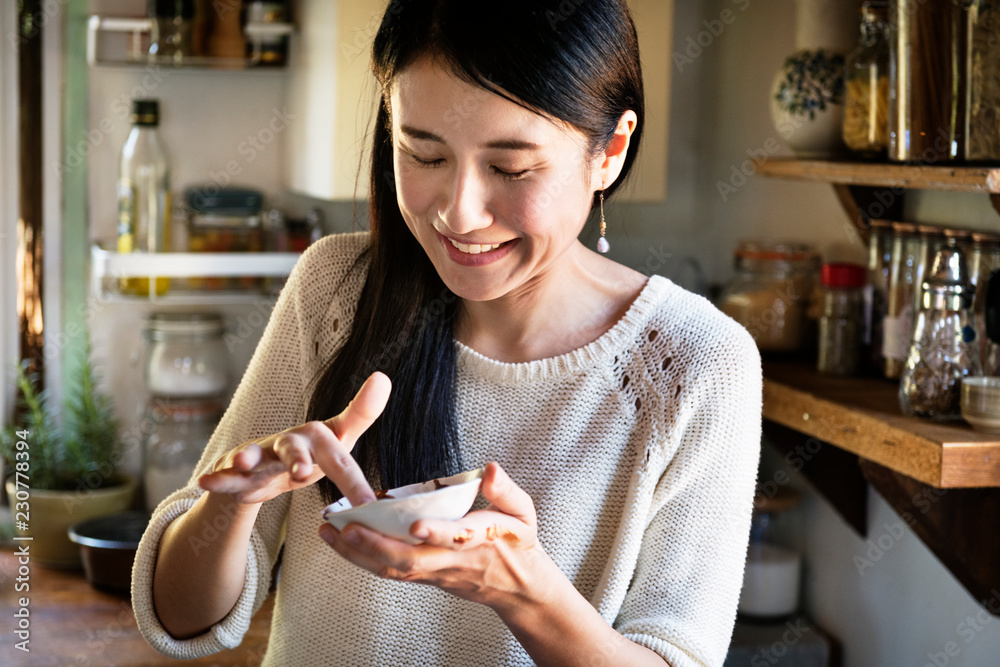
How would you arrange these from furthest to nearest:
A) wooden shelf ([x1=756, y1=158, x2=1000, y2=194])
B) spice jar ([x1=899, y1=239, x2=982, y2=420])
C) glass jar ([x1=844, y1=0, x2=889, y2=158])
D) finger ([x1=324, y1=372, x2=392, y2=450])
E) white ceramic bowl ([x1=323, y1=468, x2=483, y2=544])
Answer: glass jar ([x1=844, y1=0, x2=889, y2=158])
spice jar ([x1=899, y1=239, x2=982, y2=420])
wooden shelf ([x1=756, y1=158, x2=1000, y2=194])
finger ([x1=324, y1=372, x2=392, y2=450])
white ceramic bowl ([x1=323, y1=468, x2=483, y2=544])

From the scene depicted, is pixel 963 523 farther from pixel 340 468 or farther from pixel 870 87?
pixel 340 468

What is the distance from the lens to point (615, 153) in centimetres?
98

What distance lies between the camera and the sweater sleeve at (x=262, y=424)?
100 centimetres

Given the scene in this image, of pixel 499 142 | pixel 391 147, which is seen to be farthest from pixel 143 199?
pixel 499 142

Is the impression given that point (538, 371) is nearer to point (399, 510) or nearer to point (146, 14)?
point (399, 510)

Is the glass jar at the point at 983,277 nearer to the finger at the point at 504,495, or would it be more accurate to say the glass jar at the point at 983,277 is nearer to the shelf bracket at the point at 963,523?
the shelf bracket at the point at 963,523

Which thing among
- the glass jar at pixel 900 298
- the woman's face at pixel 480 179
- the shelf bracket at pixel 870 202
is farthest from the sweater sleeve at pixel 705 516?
the shelf bracket at pixel 870 202

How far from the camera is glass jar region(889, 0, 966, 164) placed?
46.8 inches

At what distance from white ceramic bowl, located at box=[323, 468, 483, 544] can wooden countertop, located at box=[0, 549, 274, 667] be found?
3.45 feet

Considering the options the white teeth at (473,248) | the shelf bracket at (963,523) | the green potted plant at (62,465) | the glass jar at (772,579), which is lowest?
the glass jar at (772,579)

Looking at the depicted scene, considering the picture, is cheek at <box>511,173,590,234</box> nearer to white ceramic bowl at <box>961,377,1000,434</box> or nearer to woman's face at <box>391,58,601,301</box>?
woman's face at <box>391,58,601,301</box>

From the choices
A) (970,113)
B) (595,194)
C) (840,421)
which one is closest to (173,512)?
(595,194)

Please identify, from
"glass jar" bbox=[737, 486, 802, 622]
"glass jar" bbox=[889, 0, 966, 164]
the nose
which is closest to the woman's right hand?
the nose

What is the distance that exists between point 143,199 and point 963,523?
4.83 ft
